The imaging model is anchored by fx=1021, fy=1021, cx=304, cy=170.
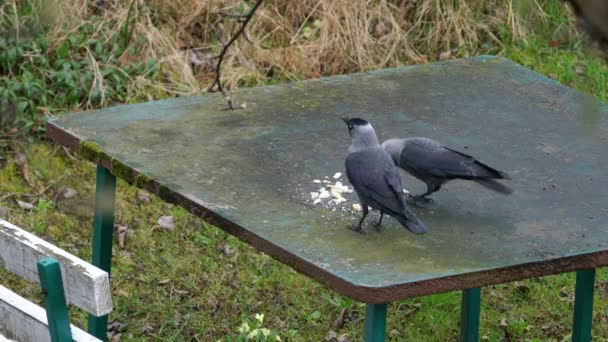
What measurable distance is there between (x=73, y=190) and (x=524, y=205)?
2883 millimetres

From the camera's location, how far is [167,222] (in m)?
4.80

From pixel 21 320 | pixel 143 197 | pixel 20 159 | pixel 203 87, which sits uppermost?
pixel 21 320

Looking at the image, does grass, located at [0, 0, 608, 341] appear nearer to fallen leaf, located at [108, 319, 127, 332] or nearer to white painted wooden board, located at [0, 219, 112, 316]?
fallen leaf, located at [108, 319, 127, 332]

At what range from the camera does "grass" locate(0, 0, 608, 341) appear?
4160 mm

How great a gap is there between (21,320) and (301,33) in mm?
4097

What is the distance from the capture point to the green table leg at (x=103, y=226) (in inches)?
134

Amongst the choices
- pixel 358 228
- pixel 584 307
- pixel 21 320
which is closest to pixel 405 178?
pixel 358 228

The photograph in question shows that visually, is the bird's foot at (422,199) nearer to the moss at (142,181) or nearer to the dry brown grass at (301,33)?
the moss at (142,181)

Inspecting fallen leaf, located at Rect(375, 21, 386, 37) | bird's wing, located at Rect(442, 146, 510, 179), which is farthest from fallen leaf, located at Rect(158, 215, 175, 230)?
bird's wing, located at Rect(442, 146, 510, 179)

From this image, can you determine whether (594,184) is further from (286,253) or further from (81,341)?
(81,341)

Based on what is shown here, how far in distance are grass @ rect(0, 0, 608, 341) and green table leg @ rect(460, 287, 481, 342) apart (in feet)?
1.06

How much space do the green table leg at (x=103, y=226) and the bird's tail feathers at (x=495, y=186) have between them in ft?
4.36

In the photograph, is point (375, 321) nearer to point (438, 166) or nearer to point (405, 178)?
point (438, 166)

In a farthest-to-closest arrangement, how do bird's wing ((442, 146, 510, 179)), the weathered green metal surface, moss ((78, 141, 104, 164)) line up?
moss ((78, 141, 104, 164)) → bird's wing ((442, 146, 510, 179)) → the weathered green metal surface
